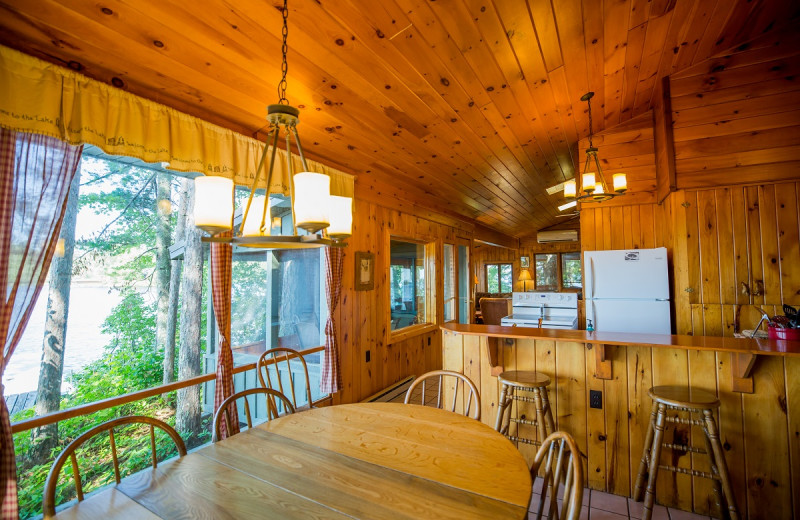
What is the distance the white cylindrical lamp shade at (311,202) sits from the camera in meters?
1.25

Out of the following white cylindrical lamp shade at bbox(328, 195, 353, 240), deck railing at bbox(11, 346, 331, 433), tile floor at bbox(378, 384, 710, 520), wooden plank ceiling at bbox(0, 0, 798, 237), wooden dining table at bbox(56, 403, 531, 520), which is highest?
wooden plank ceiling at bbox(0, 0, 798, 237)

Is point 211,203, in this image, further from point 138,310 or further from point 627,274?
point 627,274

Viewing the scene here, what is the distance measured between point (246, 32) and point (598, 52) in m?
2.31

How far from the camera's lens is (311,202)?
125 cm

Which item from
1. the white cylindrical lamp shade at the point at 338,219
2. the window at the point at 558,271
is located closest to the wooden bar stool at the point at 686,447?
the white cylindrical lamp shade at the point at 338,219

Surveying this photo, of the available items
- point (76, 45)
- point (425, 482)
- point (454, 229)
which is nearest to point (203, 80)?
point (76, 45)

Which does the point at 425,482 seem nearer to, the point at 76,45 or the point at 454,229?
the point at 76,45

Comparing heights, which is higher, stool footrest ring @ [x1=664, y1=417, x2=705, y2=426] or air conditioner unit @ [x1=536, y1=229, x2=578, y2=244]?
air conditioner unit @ [x1=536, y1=229, x2=578, y2=244]

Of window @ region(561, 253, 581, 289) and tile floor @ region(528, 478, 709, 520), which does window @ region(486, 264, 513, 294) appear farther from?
tile floor @ region(528, 478, 709, 520)

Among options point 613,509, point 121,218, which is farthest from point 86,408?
point 613,509

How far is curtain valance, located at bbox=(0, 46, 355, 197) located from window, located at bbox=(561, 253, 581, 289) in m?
9.15

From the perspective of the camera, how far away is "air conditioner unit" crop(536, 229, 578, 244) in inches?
345

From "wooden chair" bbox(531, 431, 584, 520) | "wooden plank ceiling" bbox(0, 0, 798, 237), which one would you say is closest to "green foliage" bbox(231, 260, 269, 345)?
"wooden plank ceiling" bbox(0, 0, 798, 237)

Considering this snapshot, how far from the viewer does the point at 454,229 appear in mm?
6016
